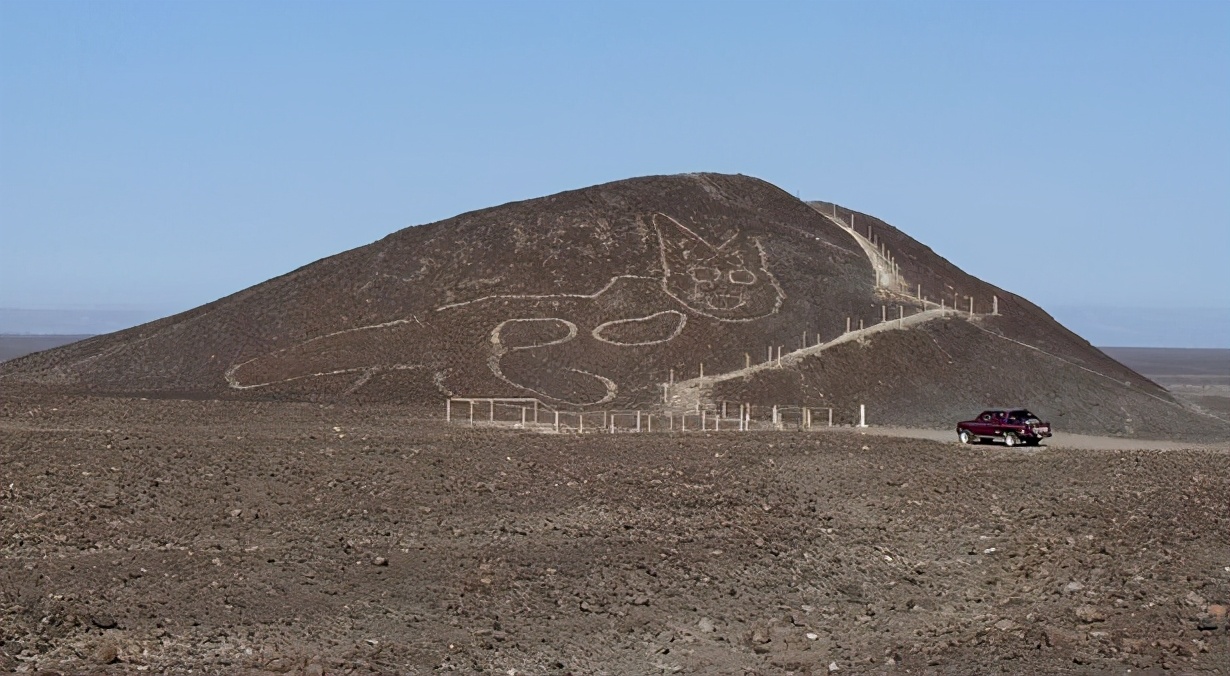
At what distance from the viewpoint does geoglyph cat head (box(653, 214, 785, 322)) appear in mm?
66875

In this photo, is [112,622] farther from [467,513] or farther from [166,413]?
[166,413]

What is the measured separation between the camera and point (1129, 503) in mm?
28703

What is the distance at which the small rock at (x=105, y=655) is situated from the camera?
60.8 ft

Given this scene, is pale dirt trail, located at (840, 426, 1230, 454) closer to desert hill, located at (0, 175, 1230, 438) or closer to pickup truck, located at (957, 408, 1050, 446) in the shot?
pickup truck, located at (957, 408, 1050, 446)

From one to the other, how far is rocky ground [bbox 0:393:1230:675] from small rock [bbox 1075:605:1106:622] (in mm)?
66

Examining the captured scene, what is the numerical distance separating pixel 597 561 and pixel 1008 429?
21094mm

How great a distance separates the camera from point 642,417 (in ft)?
175

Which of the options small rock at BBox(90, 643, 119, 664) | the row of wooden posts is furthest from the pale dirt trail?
small rock at BBox(90, 643, 119, 664)

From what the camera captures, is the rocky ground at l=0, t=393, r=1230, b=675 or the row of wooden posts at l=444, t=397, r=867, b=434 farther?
the row of wooden posts at l=444, t=397, r=867, b=434

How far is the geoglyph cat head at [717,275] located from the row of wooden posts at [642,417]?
41.1 feet

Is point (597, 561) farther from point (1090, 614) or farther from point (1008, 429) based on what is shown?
point (1008, 429)

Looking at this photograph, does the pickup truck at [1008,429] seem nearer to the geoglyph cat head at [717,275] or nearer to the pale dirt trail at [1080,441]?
the pale dirt trail at [1080,441]

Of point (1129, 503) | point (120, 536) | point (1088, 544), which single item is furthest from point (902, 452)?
point (120, 536)

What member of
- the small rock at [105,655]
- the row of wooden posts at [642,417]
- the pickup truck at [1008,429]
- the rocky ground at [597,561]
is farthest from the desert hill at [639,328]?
the small rock at [105,655]
